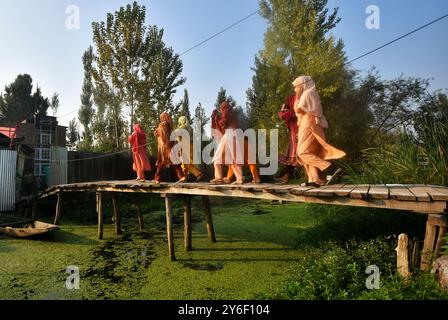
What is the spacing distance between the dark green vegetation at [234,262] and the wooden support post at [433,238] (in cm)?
27

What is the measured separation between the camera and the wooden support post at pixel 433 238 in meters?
3.67

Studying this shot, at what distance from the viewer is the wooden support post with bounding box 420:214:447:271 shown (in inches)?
144

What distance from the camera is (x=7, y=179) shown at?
11.7 metres

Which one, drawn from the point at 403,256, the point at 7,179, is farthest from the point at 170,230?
the point at 7,179

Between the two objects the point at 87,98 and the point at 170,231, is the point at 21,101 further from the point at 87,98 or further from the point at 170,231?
the point at 170,231

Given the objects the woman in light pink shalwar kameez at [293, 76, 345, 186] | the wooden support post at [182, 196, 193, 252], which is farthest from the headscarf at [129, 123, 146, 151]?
the woman in light pink shalwar kameez at [293, 76, 345, 186]

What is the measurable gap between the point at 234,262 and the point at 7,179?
375 inches

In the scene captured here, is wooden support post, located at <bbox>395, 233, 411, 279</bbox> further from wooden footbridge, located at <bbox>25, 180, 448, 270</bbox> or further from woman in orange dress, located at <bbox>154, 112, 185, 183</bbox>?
woman in orange dress, located at <bbox>154, 112, 185, 183</bbox>

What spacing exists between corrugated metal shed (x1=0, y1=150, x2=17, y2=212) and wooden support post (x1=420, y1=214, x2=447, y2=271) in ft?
41.6

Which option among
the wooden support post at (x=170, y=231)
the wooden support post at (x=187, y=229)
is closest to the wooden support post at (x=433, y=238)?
the wooden support post at (x=170, y=231)

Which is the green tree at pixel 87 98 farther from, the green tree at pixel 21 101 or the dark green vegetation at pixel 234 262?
the dark green vegetation at pixel 234 262
